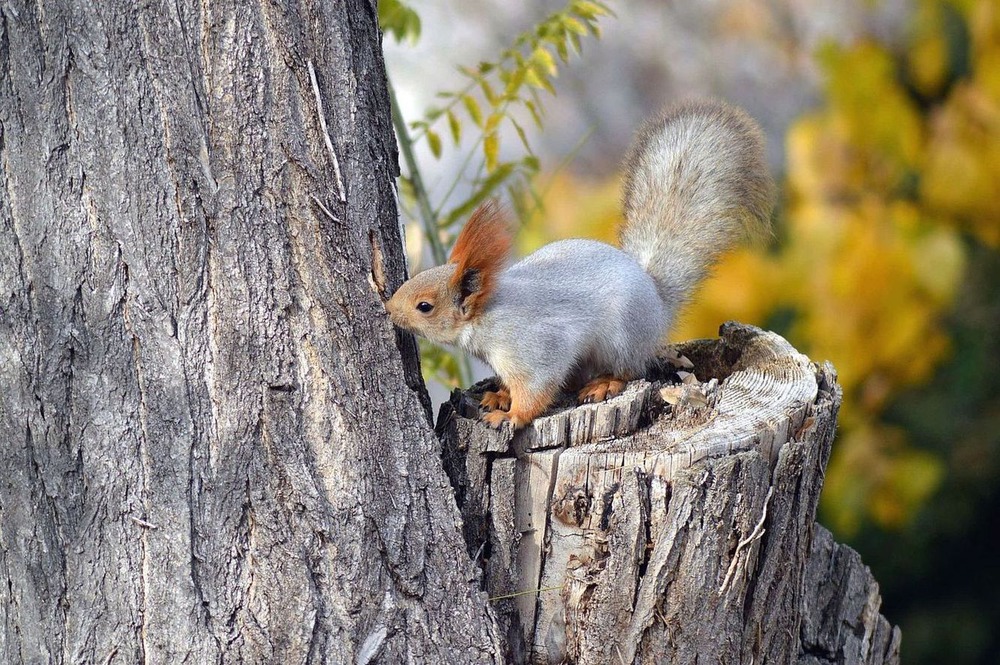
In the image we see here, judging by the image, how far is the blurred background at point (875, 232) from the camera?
255 centimetres

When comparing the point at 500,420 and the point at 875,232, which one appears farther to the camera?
the point at 875,232

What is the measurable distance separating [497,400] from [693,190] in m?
0.67

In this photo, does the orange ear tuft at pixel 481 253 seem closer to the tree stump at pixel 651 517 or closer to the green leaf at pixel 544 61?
the tree stump at pixel 651 517

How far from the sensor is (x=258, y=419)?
1.40m

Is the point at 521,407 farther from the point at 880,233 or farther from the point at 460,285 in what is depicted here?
the point at 880,233

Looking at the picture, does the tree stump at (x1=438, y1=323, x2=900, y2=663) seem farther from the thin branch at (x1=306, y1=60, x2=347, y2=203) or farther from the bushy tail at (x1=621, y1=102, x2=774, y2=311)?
the bushy tail at (x1=621, y1=102, x2=774, y2=311)

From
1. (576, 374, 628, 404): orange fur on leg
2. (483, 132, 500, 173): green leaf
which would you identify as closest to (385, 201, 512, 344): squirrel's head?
(576, 374, 628, 404): orange fur on leg

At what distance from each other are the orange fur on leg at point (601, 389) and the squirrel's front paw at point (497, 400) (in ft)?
0.48

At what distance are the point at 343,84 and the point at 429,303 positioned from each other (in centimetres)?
40

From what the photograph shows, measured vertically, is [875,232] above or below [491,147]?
below

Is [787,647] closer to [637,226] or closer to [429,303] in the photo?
[429,303]

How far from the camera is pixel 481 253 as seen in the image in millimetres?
1747

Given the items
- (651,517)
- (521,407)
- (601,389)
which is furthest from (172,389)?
→ (601,389)

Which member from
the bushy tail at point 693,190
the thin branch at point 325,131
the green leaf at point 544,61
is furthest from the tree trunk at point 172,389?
the bushy tail at point 693,190
